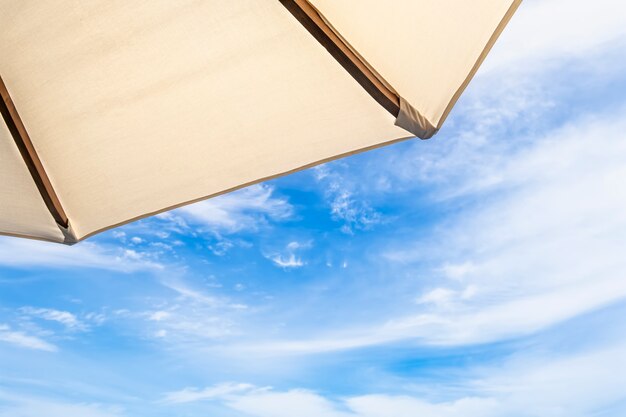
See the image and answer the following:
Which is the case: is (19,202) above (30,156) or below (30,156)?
below

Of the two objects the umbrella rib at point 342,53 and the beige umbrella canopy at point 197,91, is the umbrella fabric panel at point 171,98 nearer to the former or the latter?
the beige umbrella canopy at point 197,91

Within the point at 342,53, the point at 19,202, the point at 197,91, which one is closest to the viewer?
the point at 342,53

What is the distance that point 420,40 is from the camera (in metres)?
2.00

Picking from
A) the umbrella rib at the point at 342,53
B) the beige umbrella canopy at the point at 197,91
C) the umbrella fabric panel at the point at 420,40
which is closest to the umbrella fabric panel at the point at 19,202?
the beige umbrella canopy at the point at 197,91

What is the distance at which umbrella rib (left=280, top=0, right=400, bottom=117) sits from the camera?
1913 mm

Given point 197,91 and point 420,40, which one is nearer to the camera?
point 420,40

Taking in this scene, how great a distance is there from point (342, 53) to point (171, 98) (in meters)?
0.99

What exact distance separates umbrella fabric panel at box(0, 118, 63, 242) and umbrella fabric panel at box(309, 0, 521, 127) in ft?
5.87

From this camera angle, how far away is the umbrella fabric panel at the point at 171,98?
2232mm

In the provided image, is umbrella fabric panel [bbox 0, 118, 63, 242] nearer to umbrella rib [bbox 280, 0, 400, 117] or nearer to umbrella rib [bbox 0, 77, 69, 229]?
umbrella rib [bbox 0, 77, 69, 229]

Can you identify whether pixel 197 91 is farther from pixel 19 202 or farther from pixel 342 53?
pixel 19 202

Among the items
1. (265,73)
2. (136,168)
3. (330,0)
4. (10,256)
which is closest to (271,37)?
(265,73)

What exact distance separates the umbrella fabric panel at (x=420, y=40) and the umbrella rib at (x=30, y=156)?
1605 millimetres

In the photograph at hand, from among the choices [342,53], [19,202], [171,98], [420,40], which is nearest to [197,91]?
[171,98]
